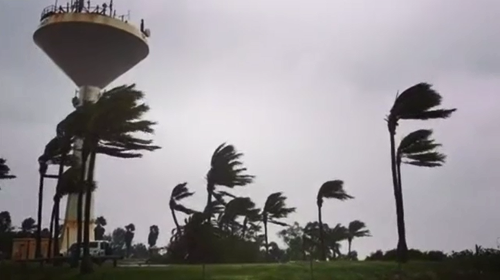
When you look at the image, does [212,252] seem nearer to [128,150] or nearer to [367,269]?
[128,150]

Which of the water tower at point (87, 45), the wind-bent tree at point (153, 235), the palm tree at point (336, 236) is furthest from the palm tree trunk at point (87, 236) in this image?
the wind-bent tree at point (153, 235)

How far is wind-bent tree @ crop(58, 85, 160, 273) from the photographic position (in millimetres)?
27677

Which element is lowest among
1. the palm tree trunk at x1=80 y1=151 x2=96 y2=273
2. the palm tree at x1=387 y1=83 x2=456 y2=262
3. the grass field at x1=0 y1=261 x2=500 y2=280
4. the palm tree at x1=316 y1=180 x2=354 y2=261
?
the grass field at x1=0 y1=261 x2=500 y2=280

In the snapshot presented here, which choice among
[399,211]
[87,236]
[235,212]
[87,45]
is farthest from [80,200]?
[87,45]

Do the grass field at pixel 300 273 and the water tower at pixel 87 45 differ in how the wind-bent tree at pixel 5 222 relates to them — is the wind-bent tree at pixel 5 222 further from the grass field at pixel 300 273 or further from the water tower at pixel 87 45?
Answer: the grass field at pixel 300 273

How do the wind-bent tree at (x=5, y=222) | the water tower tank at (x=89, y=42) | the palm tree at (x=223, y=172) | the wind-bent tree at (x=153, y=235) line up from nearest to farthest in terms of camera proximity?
the palm tree at (x=223, y=172)
the water tower tank at (x=89, y=42)
the wind-bent tree at (x=5, y=222)
the wind-bent tree at (x=153, y=235)

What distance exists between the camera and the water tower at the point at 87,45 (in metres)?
56.4

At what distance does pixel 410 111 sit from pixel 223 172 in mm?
15177

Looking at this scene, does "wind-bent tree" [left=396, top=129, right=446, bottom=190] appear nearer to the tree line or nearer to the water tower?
the tree line

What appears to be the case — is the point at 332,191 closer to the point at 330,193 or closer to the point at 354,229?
the point at 330,193

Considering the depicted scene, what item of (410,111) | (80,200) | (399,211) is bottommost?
(399,211)

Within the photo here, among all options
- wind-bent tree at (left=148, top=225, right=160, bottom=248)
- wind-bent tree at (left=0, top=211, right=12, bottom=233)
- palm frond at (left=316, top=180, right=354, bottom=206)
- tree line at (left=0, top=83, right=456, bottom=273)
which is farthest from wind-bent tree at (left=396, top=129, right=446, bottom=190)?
wind-bent tree at (left=148, top=225, right=160, bottom=248)

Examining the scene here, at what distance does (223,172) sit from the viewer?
4081cm

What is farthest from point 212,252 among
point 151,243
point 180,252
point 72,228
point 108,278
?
point 151,243
